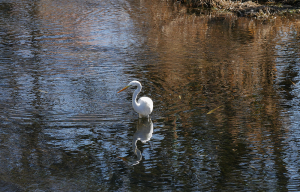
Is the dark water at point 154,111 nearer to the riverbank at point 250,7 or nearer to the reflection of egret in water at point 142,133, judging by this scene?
the reflection of egret in water at point 142,133

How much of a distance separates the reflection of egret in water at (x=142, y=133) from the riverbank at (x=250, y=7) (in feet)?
44.4

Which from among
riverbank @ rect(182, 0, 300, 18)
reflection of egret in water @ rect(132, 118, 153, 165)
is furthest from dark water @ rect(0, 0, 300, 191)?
riverbank @ rect(182, 0, 300, 18)

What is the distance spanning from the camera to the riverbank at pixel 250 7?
63.2 ft

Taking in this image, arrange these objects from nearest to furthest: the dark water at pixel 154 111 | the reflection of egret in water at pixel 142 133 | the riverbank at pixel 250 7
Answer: the dark water at pixel 154 111, the reflection of egret in water at pixel 142 133, the riverbank at pixel 250 7

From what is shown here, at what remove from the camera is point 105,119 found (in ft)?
22.9

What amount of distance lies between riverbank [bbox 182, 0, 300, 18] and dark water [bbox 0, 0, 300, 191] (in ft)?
14.8

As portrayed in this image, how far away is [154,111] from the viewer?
7441 mm

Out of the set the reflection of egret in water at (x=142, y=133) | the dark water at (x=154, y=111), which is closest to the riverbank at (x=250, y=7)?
the dark water at (x=154, y=111)

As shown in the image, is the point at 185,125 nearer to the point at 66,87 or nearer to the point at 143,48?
the point at 66,87

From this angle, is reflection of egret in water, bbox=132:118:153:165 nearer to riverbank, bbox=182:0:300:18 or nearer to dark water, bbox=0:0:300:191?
dark water, bbox=0:0:300:191

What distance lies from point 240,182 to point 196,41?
885 cm

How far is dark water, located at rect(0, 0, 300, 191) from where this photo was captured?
5.27 m

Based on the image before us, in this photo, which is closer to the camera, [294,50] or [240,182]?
[240,182]

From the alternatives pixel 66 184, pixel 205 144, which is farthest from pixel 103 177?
pixel 205 144
